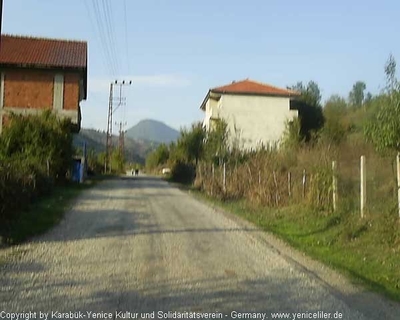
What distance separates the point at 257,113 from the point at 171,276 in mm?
49215

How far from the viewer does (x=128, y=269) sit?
914 cm

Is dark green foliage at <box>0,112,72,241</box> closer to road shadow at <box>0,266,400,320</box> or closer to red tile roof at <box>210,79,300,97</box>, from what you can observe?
road shadow at <box>0,266,400,320</box>

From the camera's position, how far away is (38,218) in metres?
15.7

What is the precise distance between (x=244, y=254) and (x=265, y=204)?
10.0m

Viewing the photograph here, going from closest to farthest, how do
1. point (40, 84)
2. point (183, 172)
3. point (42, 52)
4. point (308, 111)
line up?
point (40, 84) < point (42, 52) < point (183, 172) < point (308, 111)

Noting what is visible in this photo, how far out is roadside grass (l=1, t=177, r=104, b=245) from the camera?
1264 cm

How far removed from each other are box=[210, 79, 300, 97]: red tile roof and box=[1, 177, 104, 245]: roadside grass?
35.9 meters

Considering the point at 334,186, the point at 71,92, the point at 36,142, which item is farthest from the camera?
the point at 71,92

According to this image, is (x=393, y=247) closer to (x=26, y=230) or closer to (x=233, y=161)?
(x=26, y=230)

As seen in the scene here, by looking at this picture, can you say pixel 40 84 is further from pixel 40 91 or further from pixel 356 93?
pixel 356 93

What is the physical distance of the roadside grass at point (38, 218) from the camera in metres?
12.6

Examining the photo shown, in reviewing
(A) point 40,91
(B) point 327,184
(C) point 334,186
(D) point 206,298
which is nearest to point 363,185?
(C) point 334,186

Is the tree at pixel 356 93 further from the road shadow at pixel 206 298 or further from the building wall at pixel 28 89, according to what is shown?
the road shadow at pixel 206 298

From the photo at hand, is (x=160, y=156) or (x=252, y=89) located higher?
(x=252, y=89)
